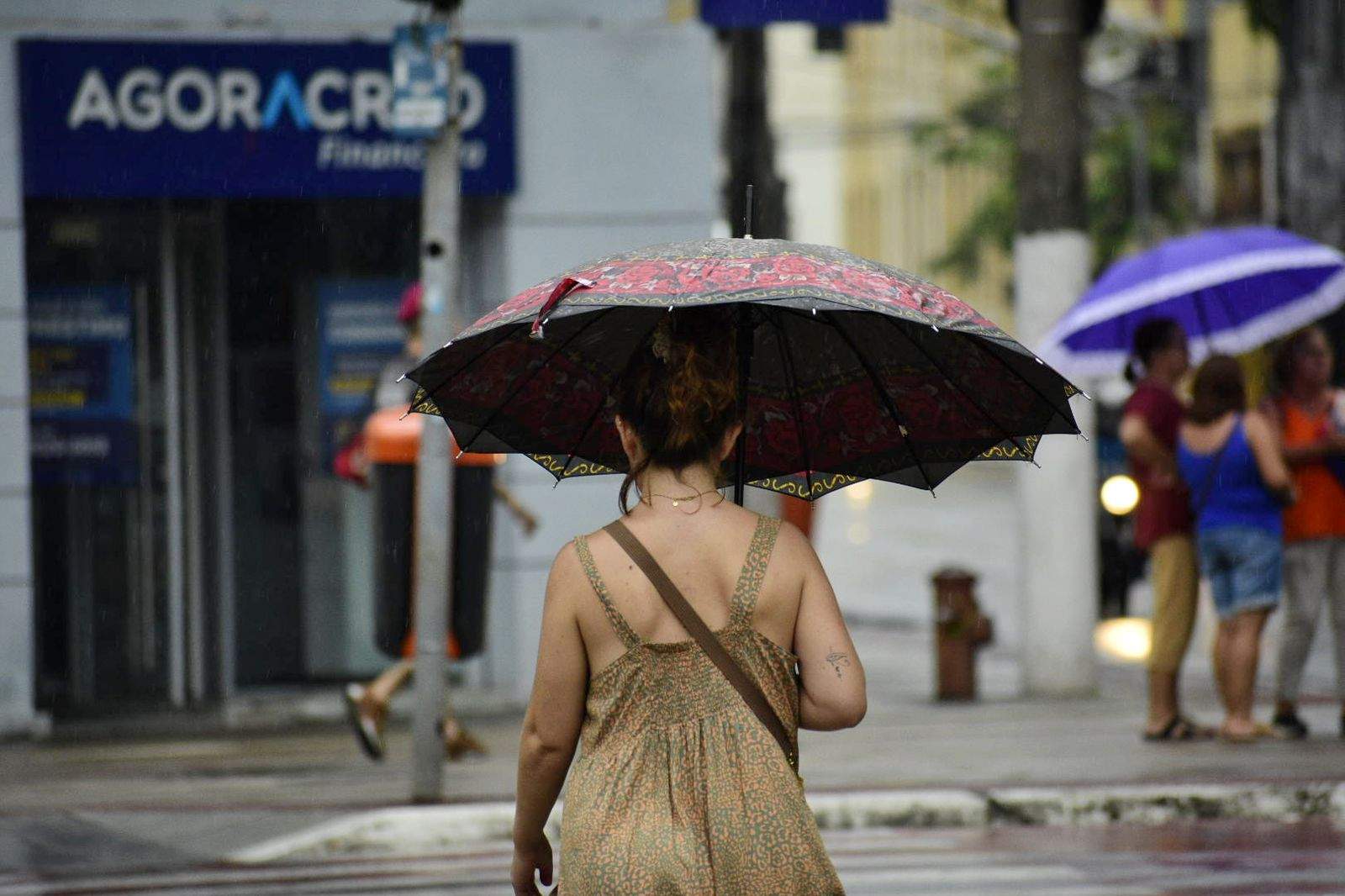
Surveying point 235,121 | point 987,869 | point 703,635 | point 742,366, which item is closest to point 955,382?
point 742,366

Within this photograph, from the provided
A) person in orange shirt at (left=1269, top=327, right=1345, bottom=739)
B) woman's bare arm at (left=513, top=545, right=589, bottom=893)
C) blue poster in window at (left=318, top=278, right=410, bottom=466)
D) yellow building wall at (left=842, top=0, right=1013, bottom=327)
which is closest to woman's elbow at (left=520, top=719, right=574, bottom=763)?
woman's bare arm at (left=513, top=545, right=589, bottom=893)

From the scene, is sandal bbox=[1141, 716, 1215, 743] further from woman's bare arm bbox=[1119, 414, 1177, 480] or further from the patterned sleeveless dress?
the patterned sleeveless dress

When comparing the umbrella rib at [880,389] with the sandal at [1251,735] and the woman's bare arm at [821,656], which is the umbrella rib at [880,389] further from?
the sandal at [1251,735]

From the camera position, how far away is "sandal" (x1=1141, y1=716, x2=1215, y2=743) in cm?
1016

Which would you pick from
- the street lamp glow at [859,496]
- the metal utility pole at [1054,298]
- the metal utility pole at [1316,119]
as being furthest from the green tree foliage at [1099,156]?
the metal utility pole at [1054,298]

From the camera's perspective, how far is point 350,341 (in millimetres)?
12500

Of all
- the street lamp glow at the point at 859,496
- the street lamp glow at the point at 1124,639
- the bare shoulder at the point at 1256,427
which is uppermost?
the bare shoulder at the point at 1256,427

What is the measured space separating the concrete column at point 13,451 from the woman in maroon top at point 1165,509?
5538 mm

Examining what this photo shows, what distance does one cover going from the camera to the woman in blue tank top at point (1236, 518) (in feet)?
32.4

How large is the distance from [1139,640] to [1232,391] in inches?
223

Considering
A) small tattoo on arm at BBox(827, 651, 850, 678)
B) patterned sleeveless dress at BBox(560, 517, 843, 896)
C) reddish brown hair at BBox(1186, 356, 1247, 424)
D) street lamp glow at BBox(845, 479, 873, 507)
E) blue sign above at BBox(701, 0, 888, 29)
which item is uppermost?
blue sign above at BBox(701, 0, 888, 29)

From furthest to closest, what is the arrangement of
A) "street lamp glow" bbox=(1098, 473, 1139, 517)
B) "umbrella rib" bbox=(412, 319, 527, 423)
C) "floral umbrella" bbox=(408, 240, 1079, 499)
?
1. "street lamp glow" bbox=(1098, 473, 1139, 517)
2. "umbrella rib" bbox=(412, 319, 527, 423)
3. "floral umbrella" bbox=(408, 240, 1079, 499)

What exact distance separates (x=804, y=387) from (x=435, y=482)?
4.36 m

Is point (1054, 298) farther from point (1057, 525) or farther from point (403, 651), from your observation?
point (403, 651)
